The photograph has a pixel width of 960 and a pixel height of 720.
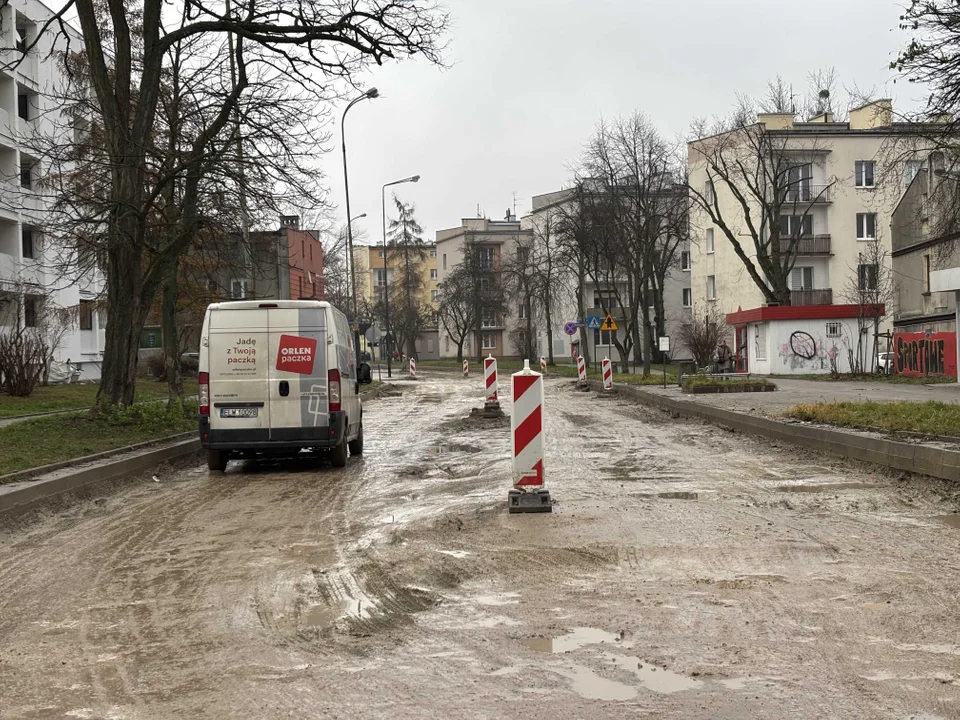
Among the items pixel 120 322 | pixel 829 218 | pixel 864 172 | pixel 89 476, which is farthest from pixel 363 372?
pixel 864 172

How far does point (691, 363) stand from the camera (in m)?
37.2

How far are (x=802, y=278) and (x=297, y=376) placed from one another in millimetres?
53310

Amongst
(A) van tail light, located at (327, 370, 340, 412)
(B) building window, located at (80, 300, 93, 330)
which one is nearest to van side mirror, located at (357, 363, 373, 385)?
(A) van tail light, located at (327, 370, 340, 412)

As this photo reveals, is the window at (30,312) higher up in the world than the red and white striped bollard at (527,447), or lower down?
higher up

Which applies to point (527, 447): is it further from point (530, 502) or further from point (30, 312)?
point (30, 312)

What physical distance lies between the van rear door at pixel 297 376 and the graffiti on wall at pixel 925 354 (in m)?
26.2

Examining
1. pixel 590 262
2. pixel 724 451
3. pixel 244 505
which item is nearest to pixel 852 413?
pixel 724 451

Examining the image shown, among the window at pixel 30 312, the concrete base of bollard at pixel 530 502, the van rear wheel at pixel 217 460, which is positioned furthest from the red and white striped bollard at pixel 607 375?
the concrete base of bollard at pixel 530 502

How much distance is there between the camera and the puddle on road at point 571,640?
480 centimetres

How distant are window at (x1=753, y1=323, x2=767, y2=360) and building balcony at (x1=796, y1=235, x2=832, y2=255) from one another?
1765 cm

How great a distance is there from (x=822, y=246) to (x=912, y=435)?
5155 centimetres

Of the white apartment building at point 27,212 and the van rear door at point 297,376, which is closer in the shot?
the van rear door at point 297,376

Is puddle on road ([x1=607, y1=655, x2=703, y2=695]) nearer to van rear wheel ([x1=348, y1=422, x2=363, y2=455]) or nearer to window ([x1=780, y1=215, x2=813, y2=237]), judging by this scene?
van rear wheel ([x1=348, y1=422, x2=363, y2=455])

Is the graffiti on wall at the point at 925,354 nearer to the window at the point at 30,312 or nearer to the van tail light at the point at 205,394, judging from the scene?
the van tail light at the point at 205,394
